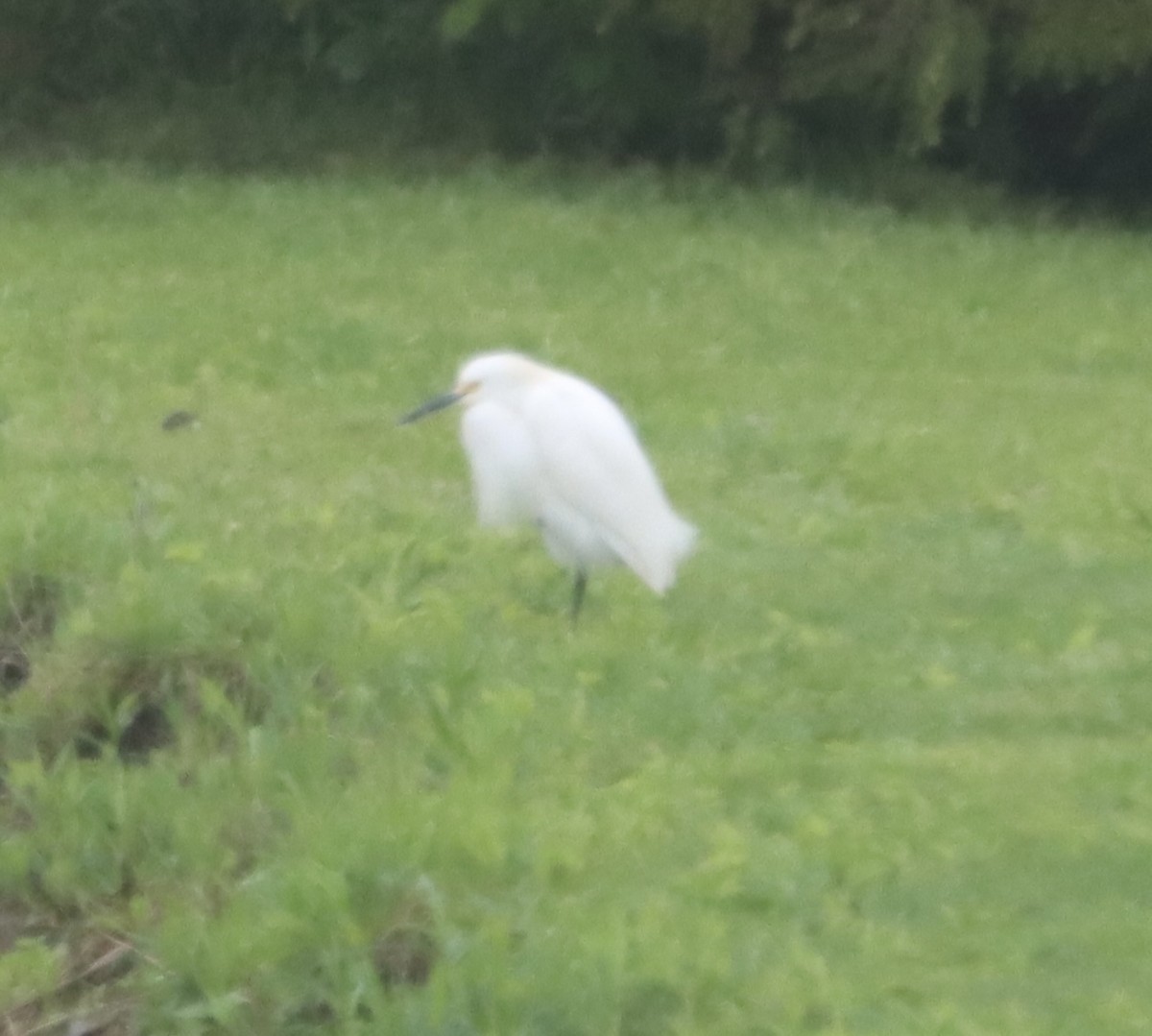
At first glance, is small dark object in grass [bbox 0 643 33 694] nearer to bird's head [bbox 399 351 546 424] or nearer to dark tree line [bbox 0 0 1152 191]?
bird's head [bbox 399 351 546 424]

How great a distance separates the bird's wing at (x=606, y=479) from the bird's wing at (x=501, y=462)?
0.04 meters

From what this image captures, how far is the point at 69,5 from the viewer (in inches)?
728

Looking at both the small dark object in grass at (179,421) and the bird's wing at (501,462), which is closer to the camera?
the bird's wing at (501,462)

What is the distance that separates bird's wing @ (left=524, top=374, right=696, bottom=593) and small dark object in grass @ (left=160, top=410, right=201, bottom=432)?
265 centimetres

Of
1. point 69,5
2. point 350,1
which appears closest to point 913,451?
point 350,1

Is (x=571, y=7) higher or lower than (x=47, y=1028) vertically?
higher

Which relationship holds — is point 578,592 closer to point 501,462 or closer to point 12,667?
point 501,462

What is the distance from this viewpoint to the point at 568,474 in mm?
6516

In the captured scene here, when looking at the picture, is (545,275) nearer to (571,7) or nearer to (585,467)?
(571,7)

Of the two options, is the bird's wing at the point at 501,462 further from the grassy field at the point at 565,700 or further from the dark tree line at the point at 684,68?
the dark tree line at the point at 684,68

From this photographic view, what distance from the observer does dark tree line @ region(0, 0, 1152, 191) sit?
48.6ft

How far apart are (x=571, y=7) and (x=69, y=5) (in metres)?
4.53

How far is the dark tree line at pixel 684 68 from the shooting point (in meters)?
14.8

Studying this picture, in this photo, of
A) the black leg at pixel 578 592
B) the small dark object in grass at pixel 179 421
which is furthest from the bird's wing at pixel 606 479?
the small dark object in grass at pixel 179 421
